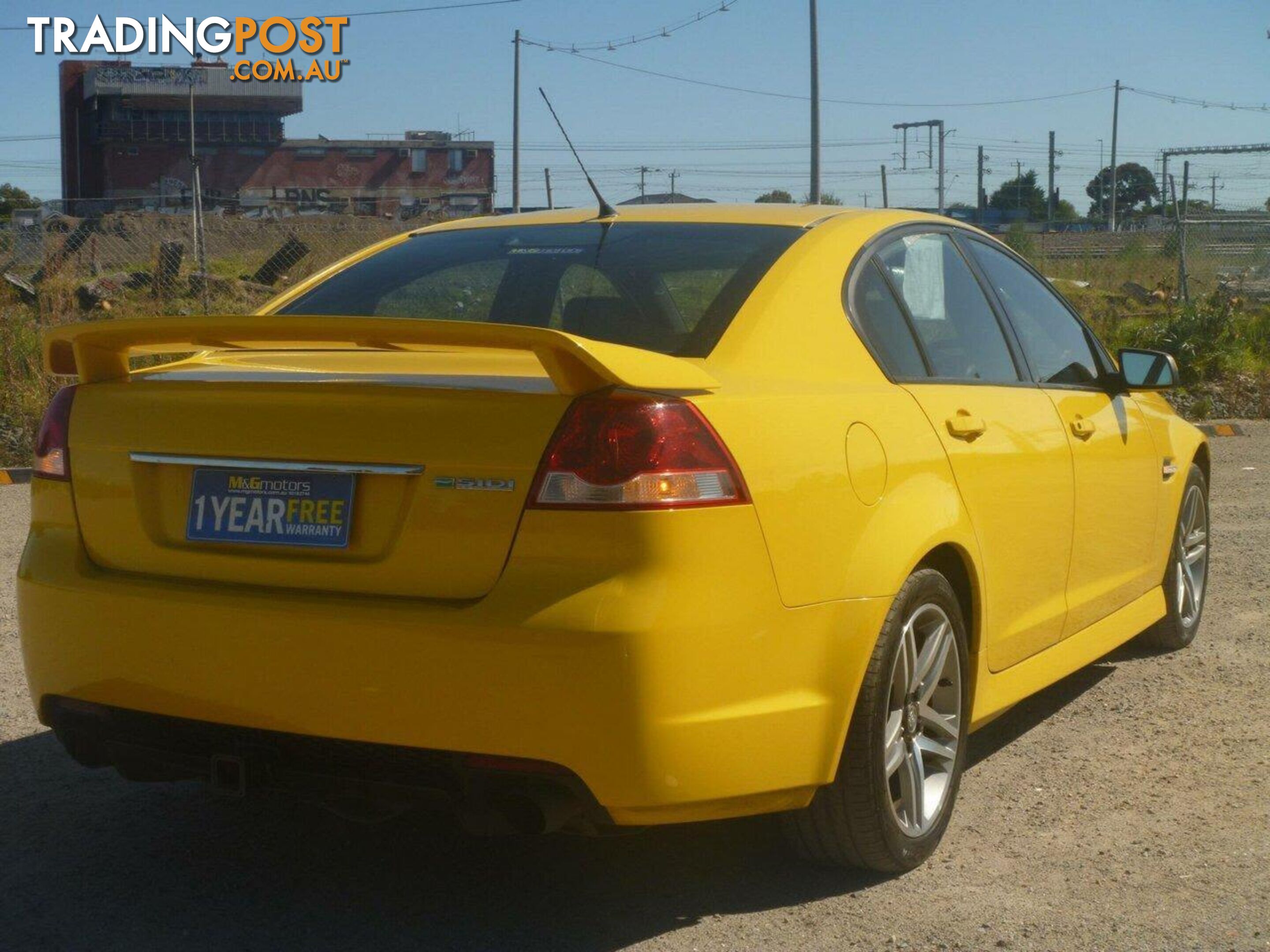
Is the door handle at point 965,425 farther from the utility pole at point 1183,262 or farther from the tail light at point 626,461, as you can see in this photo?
the utility pole at point 1183,262

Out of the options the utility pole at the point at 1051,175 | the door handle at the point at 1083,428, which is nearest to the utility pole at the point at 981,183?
the utility pole at the point at 1051,175

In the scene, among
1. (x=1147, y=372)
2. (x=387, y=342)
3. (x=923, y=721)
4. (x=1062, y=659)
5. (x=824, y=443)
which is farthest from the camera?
(x=1147, y=372)

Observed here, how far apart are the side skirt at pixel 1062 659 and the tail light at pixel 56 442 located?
229 cm

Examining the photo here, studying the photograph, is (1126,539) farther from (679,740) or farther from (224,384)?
(224,384)

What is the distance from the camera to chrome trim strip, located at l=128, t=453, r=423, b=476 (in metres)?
3.06

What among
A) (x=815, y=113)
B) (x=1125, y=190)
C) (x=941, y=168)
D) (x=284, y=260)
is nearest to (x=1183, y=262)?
(x=815, y=113)

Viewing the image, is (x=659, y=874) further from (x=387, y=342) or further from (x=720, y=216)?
(x=720, y=216)

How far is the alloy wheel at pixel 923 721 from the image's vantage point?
143 inches

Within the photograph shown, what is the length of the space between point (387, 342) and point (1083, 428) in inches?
96.8

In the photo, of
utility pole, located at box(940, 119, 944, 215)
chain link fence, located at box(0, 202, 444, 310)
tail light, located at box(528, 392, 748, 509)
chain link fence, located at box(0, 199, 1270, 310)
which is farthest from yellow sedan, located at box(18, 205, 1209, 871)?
utility pole, located at box(940, 119, 944, 215)

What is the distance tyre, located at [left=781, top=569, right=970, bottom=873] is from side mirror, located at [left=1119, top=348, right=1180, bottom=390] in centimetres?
166

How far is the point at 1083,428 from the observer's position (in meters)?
4.74

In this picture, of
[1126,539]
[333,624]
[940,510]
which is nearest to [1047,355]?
[1126,539]

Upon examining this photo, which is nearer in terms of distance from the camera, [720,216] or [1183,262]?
[720,216]
